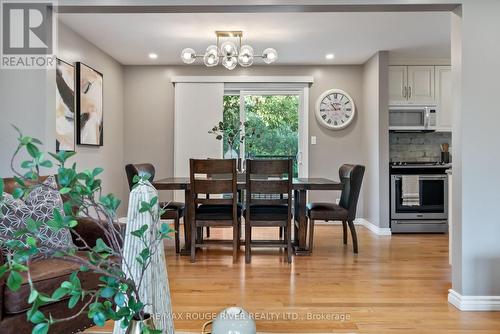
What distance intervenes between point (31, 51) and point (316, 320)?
106 inches

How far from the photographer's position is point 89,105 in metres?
4.41

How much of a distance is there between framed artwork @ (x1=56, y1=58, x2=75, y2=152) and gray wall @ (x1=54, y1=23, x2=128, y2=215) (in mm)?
136

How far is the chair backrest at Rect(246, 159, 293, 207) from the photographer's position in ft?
11.2

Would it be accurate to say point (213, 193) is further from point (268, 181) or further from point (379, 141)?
point (379, 141)

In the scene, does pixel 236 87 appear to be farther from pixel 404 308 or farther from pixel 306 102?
pixel 404 308

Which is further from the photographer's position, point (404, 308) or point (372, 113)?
point (372, 113)

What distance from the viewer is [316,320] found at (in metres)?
2.24

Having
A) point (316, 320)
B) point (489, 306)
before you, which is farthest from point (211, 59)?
point (489, 306)

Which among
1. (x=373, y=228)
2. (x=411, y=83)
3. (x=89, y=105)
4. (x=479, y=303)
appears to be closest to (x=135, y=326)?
(x=479, y=303)

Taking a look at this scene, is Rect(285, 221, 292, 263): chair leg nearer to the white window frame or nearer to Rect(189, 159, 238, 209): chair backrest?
Rect(189, 159, 238, 209): chair backrest

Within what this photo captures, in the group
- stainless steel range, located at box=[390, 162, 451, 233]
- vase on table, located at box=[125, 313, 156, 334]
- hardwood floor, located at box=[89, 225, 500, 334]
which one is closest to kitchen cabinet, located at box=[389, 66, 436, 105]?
stainless steel range, located at box=[390, 162, 451, 233]

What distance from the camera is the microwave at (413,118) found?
5.16 m

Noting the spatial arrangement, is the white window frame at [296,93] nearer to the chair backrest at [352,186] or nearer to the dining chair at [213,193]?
the chair backrest at [352,186]

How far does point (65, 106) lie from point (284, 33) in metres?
2.50
